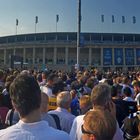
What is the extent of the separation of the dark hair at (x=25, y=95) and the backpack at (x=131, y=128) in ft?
8.54

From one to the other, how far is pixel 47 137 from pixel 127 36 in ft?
320

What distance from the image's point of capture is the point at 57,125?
A: 5156mm

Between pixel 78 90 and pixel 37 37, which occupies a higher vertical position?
pixel 37 37

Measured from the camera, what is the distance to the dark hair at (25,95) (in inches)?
110

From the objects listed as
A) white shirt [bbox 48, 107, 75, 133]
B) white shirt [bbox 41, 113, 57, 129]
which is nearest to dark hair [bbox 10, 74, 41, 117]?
white shirt [bbox 41, 113, 57, 129]

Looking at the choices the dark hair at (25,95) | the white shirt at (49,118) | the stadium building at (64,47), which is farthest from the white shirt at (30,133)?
the stadium building at (64,47)

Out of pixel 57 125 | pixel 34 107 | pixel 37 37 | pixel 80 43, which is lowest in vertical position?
pixel 57 125

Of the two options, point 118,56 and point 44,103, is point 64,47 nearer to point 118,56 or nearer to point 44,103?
point 118,56

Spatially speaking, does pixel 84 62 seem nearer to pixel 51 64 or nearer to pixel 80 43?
pixel 51 64

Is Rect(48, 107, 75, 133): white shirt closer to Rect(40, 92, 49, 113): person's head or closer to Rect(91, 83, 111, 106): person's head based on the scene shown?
Rect(40, 92, 49, 113): person's head

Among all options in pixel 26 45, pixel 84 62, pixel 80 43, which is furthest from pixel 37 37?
pixel 80 43

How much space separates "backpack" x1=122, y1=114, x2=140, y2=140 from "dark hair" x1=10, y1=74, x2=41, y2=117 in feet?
8.54

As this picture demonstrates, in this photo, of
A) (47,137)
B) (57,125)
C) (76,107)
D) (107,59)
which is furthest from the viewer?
(107,59)

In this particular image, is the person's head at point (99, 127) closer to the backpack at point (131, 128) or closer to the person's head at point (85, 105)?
the backpack at point (131, 128)
